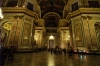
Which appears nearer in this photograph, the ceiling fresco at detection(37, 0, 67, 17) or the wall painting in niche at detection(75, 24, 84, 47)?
the wall painting in niche at detection(75, 24, 84, 47)

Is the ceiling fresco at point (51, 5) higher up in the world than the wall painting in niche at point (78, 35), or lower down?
higher up

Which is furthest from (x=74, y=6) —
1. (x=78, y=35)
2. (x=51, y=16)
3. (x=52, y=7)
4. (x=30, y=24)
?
(x=51, y=16)

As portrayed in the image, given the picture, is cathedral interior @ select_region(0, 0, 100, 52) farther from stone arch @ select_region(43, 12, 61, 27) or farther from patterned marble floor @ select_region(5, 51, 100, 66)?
stone arch @ select_region(43, 12, 61, 27)

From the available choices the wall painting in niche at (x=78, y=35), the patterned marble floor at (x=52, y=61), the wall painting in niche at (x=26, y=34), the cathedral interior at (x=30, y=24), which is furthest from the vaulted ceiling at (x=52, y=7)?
the patterned marble floor at (x=52, y=61)

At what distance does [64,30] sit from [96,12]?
32.3 ft

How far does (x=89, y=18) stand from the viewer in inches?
528

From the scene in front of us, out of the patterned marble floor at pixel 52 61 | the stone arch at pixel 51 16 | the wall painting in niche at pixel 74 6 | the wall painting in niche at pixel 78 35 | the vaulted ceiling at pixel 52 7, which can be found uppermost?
the vaulted ceiling at pixel 52 7

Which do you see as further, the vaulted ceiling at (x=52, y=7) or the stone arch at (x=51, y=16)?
the stone arch at (x=51, y=16)

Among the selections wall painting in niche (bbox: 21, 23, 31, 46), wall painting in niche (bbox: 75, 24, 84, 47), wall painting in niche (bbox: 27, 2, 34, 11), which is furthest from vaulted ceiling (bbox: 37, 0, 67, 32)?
wall painting in niche (bbox: 21, 23, 31, 46)

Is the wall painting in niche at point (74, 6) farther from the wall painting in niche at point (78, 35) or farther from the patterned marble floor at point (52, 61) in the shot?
the patterned marble floor at point (52, 61)

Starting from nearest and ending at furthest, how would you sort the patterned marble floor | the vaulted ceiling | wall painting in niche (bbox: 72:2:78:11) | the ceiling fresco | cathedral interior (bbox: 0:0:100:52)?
1. the patterned marble floor
2. cathedral interior (bbox: 0:0:100:52)
3. wall painting in niche (bbox: 72:2:78:11)
4. the ceiling fresco
5. the vaulted ceiling

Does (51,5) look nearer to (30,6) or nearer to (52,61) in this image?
(30,6)

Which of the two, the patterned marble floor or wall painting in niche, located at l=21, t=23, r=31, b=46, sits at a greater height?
wall painting in niche, located at l=21, t=23, r=31, b=46

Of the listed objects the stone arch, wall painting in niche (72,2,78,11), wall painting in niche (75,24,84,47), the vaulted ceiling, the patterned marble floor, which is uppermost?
the vaulted ceiling
